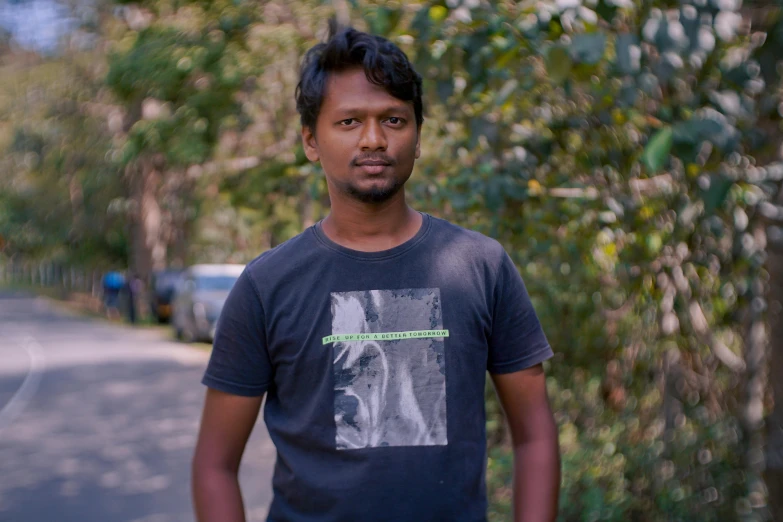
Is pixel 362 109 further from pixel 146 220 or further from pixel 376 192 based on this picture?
pixel 146 220

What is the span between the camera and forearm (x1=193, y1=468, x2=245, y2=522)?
7.06 ft

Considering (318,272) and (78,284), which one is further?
(78,284)

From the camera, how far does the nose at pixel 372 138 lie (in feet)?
7.07

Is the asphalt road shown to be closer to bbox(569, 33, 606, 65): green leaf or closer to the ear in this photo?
bbox(569, 33, 606, 65): green leaf

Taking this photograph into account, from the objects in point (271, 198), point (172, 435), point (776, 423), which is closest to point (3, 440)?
point (172, 435)

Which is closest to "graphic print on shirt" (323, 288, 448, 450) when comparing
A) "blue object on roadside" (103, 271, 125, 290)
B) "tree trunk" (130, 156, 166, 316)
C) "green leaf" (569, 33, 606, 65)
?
"green leaf" (569, 33, 606, 65)

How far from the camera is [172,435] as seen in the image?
10617mm

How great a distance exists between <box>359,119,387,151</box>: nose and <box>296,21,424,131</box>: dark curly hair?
3.4 inches

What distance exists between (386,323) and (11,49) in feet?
129

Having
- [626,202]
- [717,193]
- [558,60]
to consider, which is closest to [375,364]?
[717,193]

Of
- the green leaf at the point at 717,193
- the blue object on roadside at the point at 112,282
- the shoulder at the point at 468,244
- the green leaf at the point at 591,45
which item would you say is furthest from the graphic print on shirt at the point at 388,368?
the blue object on roadside at the point at 112,282

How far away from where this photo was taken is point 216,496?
2152 millimetres

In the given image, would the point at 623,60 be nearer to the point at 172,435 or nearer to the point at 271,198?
the point at 172,435

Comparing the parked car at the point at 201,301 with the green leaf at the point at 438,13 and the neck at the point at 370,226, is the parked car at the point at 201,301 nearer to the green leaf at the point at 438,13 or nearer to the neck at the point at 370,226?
the green leaf at the point at 438,13
